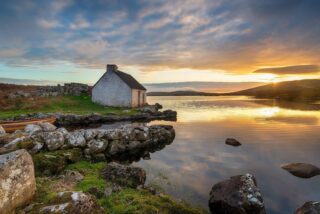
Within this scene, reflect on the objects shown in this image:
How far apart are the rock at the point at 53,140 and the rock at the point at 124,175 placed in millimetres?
4920

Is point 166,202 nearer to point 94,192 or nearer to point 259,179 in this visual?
point 94,192

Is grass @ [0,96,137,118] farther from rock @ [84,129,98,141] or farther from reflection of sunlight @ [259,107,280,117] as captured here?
reflection of sunlight @ [259,107,280,117]

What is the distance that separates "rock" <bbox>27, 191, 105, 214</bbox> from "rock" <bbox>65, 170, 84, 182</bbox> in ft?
14.2

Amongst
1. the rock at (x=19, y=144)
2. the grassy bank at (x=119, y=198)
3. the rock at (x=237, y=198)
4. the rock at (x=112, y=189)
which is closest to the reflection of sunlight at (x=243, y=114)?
the rock at (x=19, y=144)

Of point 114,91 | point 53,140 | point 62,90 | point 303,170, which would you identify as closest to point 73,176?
point 53,140

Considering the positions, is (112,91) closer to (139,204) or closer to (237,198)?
(237,198)

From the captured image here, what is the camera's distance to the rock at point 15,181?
576 cm

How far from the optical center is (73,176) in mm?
10812

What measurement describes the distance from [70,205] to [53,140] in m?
10.4

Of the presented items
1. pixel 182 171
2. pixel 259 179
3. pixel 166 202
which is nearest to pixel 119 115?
pixel 182 171

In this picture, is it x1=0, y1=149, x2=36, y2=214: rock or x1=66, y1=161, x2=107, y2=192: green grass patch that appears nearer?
x1=0, y1=149, x2=36, y2=214: rock

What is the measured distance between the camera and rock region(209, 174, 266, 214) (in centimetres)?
906

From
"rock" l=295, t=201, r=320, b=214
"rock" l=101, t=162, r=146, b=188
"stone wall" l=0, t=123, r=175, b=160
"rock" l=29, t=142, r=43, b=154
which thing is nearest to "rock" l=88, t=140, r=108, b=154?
"stone wall" l=0, t=123, r=175, b=160

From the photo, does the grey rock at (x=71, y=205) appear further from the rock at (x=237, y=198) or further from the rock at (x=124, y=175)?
the rock at (x=237, y=198)
